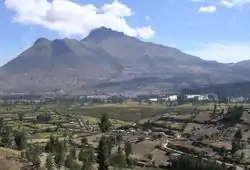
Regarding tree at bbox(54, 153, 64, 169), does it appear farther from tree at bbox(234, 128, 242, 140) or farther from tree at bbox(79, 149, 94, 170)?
tree at bbox(234, 128, 242, 140)

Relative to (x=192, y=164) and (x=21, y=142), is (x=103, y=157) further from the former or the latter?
(x=21, y=142)

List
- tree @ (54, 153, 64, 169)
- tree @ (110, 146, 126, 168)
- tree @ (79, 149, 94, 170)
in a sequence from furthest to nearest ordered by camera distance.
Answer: tree @ (110, 146, 126, 168) → tree @ (54, 153, 64, 169) → tree @ (79, 149, 94, 170)

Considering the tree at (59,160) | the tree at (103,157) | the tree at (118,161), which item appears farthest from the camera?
the tree at (118,161)

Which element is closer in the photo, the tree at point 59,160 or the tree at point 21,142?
the tree at point 59,160

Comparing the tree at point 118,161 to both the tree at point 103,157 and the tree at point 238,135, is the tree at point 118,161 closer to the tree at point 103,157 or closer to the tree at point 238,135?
the tree at point 103,157

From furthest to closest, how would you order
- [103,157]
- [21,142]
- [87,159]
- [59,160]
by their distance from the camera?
[21,142] < [59,160] < [87,159] < [103,157]

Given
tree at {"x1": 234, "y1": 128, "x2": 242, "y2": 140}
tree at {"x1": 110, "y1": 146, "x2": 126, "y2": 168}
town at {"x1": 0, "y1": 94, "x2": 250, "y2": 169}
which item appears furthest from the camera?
tree at {"x1": 234, "y1": 128, "x2": 242, "y2": 140}

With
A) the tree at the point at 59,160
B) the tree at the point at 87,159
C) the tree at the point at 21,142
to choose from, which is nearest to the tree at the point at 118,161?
the tree at the point at 87,159

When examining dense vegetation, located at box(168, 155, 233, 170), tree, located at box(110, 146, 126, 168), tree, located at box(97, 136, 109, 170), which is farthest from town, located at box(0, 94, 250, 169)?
tree, located at box(97, 136, 109, 170)

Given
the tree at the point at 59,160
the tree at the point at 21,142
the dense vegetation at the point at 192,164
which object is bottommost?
the dense vegetation at the point at 192,164

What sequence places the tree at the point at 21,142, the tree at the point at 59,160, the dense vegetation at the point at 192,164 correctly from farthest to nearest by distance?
the tree at the point at 21,142
the dense vegetation at the point at 192,164
the tree at the point at 59,160

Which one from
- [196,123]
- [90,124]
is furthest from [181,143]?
[90,124]

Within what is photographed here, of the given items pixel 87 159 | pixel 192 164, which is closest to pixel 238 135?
pixel 192 164

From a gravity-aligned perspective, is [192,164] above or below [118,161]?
below
